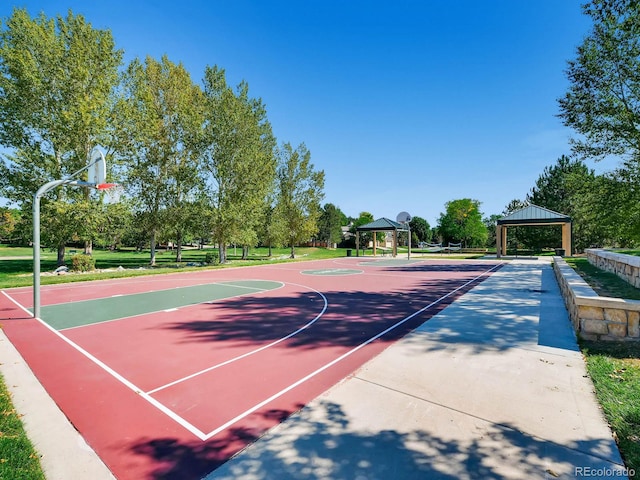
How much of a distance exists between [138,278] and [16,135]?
12673 mm

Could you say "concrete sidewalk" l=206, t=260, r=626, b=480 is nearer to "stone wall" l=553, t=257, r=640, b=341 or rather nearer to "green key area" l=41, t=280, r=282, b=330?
"stone wall" l=553, t=257, r=640, b=341

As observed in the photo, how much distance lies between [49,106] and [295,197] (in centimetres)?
2020

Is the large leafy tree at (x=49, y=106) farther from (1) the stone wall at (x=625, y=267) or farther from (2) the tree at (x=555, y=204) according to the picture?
(2) the tree at (x=555, y=204)

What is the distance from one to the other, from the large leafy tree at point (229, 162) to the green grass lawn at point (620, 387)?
22921 millimetres

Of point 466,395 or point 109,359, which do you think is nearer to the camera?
point 466,395

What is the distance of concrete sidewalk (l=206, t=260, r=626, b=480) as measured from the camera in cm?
247

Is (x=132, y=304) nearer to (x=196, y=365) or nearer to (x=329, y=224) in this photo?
(x=196, y=365)

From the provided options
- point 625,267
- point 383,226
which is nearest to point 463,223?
point 383,226

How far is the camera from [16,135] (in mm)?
19062

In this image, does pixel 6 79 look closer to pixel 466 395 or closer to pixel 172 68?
pixel 172 68

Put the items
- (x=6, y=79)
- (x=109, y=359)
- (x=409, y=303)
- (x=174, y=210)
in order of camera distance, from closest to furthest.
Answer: (x=109, y=359) → (x=409, y=303) → (x=6, y=79) → (x=174, y=210)

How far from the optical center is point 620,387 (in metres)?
3.66

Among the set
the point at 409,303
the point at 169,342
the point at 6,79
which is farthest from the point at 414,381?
the point at 6,79

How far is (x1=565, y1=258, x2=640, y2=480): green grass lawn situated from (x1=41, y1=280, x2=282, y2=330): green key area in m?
8.91
